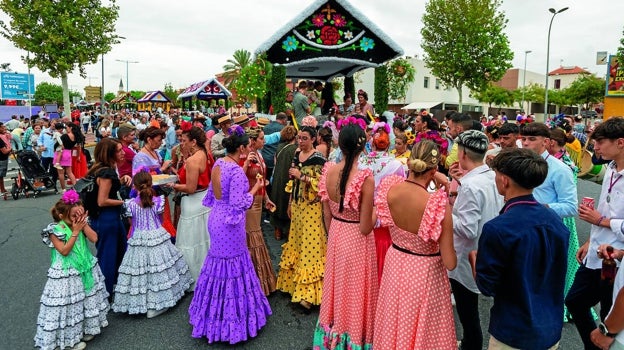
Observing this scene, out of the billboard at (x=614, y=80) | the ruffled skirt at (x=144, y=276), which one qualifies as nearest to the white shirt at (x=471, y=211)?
the ruffled skirt at (x=144, y=276)

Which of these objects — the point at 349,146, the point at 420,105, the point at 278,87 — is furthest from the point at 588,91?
the point at 349,146

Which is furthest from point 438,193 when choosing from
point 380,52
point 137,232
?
point 380,52

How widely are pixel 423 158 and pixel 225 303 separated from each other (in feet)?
7.70

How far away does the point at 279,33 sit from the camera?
30.8ft

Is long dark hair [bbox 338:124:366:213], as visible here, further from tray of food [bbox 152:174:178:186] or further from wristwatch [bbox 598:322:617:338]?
tray of food [bbox 152:174:178:186]

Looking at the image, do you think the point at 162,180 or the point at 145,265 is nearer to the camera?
the point at 145,265

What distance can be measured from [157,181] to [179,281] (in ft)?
3.97

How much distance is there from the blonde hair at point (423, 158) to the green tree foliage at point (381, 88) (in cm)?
850

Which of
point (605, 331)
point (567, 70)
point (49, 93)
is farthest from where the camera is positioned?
point (49, 93)

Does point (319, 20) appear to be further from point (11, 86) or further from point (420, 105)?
point (420, 105)

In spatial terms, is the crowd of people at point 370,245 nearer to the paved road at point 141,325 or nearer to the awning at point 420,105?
the paved road at point 141,325

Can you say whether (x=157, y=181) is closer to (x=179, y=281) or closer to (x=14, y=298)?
(x=179, y=281)

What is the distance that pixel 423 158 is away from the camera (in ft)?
8.59

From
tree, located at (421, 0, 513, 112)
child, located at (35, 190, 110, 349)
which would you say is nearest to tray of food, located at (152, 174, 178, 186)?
child, located at (35, 190, 110, 349)
